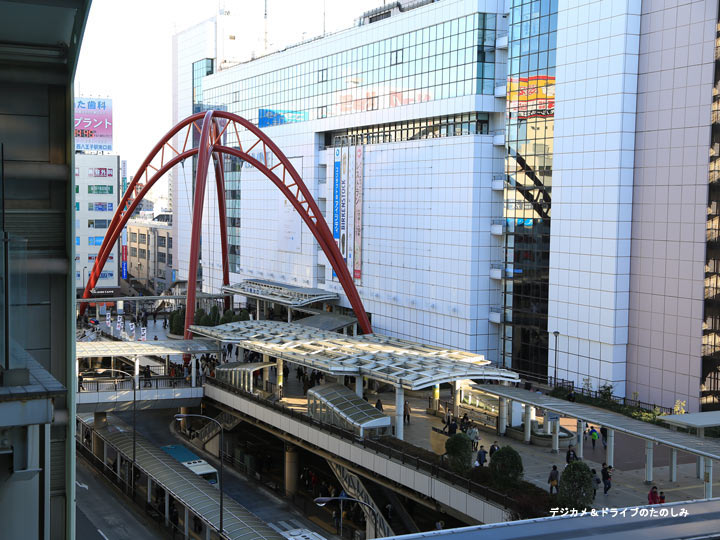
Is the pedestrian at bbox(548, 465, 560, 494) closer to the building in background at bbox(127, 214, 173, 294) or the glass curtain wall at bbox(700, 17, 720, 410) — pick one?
the glass curtain wall at bbox(700, 17, 720, 410)

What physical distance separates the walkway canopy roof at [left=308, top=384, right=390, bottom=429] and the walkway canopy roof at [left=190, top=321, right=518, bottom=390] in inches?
40.8

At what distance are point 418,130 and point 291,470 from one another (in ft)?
99.6

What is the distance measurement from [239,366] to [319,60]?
120ft

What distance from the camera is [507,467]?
30.5 metres

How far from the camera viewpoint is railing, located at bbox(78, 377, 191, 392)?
49.0 meters

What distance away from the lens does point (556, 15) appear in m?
51.7

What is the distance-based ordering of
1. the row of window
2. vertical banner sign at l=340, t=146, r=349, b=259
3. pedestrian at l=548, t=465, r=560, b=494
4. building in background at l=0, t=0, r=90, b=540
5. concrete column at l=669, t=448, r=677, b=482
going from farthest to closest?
vertical banner sign at l=340, t=146, r=349, b=259 < the row of window < concrete column at l=669, t=448, r=677, b=482 < pedestrian at l=548, t=465, r=560, b=494 < building in background at l=0, t=0, r=90, b=540

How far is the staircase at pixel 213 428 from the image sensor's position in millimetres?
49781

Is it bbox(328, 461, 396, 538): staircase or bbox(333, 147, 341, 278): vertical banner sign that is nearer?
bbox(328, 461, 396, 538): staircase

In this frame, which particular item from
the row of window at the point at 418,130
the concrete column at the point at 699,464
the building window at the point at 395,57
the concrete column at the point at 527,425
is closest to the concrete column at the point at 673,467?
the concrete column at the point at 699,464

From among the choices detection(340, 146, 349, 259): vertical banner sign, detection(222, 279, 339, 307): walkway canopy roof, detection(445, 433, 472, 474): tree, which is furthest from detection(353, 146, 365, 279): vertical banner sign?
detection(445, 433, 472, 474): tree

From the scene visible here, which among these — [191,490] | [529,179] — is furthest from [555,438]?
[529,179]

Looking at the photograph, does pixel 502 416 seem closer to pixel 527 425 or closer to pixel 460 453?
pixel 527 425

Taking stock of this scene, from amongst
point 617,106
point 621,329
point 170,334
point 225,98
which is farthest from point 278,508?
point 225,98
